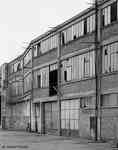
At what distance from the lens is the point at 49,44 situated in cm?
4925

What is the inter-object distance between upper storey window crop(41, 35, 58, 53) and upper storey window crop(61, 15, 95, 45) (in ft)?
7.18

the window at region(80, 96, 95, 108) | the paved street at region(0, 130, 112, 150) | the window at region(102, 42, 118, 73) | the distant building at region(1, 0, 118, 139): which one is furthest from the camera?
the window at region(80, 96, 95, 108)

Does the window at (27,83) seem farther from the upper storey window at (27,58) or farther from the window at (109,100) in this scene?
the window at (109,100)

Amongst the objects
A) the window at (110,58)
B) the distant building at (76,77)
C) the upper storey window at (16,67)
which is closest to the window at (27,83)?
the distant building at (76,77)

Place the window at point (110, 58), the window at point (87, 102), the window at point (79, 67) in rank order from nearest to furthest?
the window at point (110, 58) < the window at point (87, 102) < the window at point (79, 67)

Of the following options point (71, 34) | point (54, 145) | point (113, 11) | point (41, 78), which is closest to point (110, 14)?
point (113, 11)

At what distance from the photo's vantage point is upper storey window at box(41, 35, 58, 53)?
4753cm

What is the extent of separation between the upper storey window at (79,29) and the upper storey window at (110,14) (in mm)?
2020

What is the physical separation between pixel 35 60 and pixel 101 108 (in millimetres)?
19862

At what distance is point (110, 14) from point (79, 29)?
653 cm

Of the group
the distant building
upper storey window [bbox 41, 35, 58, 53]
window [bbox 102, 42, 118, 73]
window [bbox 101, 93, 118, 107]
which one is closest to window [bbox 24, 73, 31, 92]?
the distant building

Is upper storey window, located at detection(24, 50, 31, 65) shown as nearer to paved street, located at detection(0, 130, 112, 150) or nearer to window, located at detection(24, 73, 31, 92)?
window, located at detection(24, 73, 31, 92)

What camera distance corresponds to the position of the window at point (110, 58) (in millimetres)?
33906

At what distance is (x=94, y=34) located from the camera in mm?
37250
